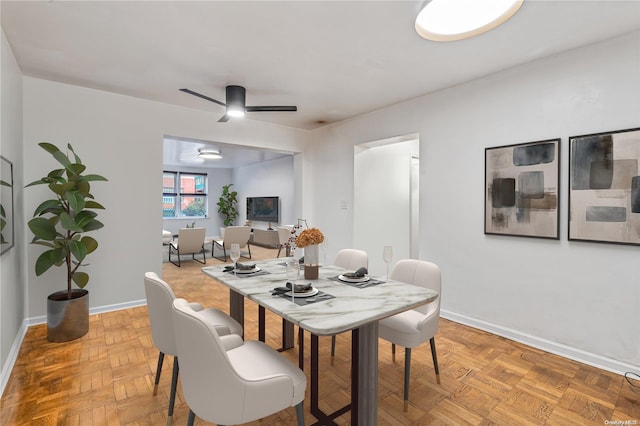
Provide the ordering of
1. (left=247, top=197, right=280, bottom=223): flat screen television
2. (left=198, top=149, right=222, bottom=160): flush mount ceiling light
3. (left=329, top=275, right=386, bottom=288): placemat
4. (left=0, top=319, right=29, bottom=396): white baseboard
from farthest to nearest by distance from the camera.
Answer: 1. (left=247, top=197, right=280, bottom=223): flat screen television
2. (left=198, top=149, right=222, bottom=160): flush mount ceiling light
3. (left=0, top=319, right=29, bottom=396): white baseboard
4. (left=329, top=275, right=386, bottom=288): placemat

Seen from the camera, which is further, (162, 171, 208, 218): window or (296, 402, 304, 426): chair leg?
(162, 171, 208, 218): window

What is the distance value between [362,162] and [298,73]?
1.95 metres

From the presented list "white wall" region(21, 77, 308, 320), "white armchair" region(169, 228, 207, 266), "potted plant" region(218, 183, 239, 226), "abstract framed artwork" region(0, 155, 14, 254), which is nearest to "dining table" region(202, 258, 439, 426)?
"abstract framed artwork" region(0, 155, 14, 254)

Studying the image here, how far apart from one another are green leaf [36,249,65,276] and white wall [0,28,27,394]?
16cm

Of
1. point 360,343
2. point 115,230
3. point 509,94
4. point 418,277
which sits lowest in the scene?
point 360,343

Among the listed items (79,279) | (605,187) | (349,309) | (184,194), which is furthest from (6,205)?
(184,194)

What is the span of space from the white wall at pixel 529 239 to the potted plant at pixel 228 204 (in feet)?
24.9

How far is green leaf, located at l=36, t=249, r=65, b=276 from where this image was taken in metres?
2.69

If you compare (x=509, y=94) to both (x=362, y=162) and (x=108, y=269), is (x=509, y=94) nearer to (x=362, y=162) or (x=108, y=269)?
(x=362, y=162)

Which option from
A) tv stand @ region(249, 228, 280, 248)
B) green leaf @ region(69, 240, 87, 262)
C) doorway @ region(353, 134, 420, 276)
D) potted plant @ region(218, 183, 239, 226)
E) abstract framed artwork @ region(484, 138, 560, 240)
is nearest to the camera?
abstract framed artwork @ region(484, 138, 560, 240)

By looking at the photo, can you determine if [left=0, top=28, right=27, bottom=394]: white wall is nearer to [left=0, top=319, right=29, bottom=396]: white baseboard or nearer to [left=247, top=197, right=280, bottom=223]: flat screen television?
[left=0, top=319, right=29, bottom=396]: white baseboard

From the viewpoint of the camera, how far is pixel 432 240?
358cm

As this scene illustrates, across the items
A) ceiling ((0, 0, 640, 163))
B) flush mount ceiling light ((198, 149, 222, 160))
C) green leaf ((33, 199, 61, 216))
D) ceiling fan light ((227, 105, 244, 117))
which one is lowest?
green leaf ((33, 199, 61, 216))

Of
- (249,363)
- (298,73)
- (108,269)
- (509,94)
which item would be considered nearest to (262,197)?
(108,269)
